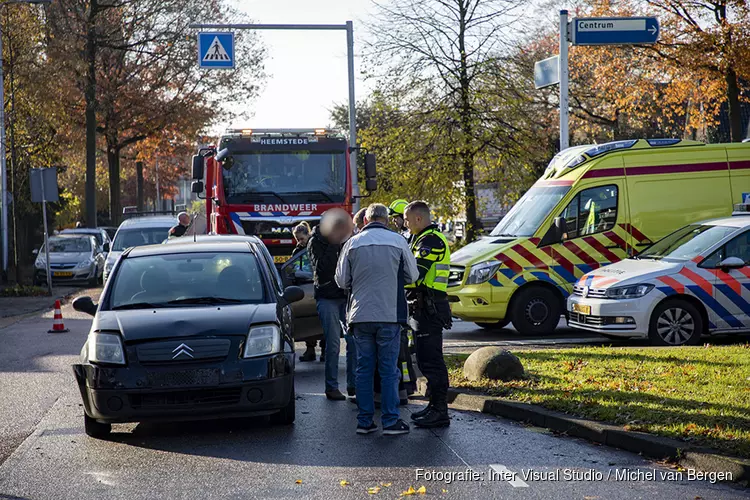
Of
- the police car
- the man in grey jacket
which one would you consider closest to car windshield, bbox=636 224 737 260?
the police car

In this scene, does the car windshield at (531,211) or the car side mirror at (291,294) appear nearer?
the car side mirror at (291,294)

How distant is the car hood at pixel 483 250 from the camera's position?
1480 cm

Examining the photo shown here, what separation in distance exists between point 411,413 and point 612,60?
25.7 m

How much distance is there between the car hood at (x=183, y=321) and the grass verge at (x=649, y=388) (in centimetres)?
247

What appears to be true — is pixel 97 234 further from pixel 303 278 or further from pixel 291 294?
pixel 291 294

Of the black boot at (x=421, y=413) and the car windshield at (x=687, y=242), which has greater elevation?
the car windshield at (x=687, y=242)

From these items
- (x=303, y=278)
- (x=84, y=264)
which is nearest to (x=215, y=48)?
(x=84, y=264)

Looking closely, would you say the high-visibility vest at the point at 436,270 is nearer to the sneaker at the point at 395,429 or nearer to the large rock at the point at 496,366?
the sneaker at the point at 395,429

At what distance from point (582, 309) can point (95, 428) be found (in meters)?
7.20

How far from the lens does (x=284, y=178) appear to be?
715 inches

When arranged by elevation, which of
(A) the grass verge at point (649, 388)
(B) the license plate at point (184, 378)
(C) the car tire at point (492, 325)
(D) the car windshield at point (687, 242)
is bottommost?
(C) the car tire at point (492, 325)

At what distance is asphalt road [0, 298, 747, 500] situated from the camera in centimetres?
635

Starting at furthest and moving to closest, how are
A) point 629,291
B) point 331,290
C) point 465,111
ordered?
point 465,111 < point 629,291 < point 331,290

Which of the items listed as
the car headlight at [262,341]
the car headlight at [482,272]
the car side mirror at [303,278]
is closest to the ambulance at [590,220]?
the car headlight at [482,272]
